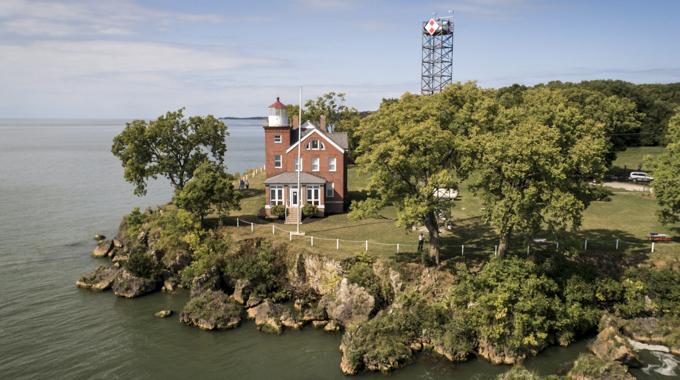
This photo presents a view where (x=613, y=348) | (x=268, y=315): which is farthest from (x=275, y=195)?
(x=613, y=348)

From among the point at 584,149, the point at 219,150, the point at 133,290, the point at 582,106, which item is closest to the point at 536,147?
the point at 584,149

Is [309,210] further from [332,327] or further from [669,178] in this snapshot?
[669,178]

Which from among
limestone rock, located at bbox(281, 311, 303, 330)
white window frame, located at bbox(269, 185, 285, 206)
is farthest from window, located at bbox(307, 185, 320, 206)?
limestone rock, located at bbox(281, 311, 303, 330)

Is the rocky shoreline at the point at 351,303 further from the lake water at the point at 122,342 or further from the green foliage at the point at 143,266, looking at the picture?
the lake water at the point at 122,342

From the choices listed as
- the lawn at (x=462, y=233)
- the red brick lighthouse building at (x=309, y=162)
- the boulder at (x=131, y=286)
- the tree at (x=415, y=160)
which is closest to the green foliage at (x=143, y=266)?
the boulder at (x=131, y=286)

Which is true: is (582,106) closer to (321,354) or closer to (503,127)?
(503,127)

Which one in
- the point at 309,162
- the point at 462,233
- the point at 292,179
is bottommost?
the point at 462,233

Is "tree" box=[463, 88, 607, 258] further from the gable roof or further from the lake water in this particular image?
the gable roof
